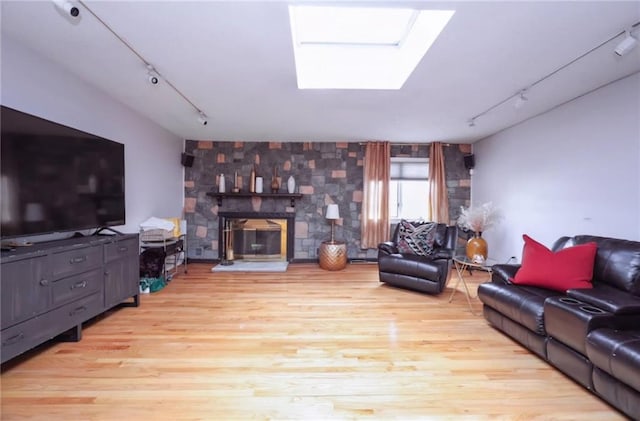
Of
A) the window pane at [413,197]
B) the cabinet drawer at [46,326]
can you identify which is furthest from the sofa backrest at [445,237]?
the cabinet drawer at [46,326]

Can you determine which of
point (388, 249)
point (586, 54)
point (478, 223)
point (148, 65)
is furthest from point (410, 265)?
point (148, 65)

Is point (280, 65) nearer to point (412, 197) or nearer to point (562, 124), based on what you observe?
point (562, 124)

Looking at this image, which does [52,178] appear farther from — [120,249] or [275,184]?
[275,184]

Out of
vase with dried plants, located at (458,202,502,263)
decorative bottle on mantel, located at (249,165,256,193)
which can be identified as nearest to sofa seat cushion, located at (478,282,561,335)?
vase with dried plants, located at (458,202,502,263)

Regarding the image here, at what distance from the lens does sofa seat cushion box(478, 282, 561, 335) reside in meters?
1.90

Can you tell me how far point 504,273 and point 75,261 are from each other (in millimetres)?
3645

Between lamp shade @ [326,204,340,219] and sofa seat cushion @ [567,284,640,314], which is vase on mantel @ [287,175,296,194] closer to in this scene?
lamp shade @ [326,204,340,219]

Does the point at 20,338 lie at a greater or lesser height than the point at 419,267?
lesser

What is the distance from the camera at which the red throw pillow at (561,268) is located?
2.07 metres

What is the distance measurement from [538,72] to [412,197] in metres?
2.95

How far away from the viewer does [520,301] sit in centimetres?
205

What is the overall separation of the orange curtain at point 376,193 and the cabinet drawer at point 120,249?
3.49 metres

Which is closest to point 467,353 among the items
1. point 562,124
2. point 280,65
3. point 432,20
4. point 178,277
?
point 432,20

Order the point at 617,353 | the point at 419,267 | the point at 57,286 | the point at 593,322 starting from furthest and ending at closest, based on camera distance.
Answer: the point at 419,267
the point at 57,286
the point at 593,322
the point at 617,353
